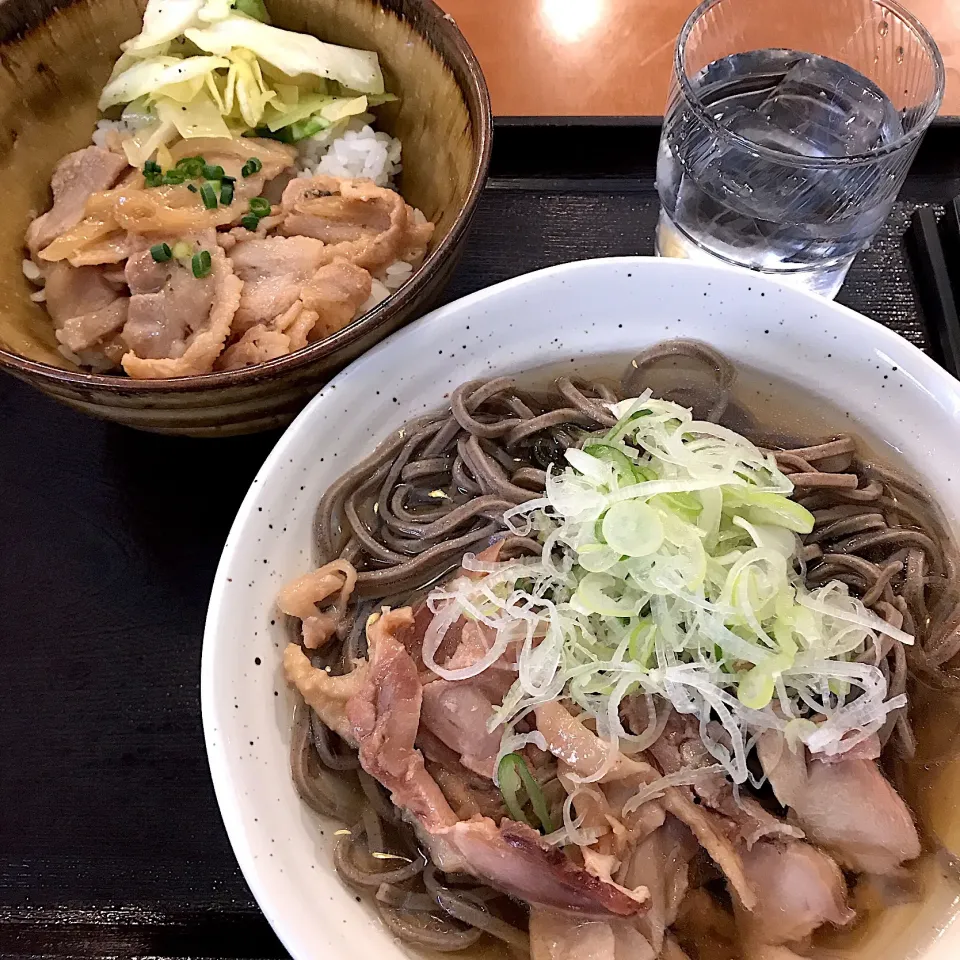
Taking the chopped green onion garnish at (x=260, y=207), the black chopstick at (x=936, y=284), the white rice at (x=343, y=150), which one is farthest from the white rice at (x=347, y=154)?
the black chopstick at (x=936, y=284)

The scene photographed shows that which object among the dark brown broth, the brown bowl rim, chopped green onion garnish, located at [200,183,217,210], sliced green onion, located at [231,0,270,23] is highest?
sliced green onion, located at [231,0,270,23]

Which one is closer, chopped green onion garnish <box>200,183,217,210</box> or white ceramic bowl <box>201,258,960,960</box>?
white ceramic bowl <box>201,258,960,960</box>

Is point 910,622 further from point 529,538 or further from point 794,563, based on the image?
point 529,538

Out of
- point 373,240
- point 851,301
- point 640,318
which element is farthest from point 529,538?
point 851,301

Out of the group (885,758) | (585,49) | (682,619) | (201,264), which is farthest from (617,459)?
(585,49)

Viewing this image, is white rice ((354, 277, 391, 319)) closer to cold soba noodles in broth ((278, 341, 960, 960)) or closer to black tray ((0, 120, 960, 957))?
black tray ((0, 120, 960, 957))

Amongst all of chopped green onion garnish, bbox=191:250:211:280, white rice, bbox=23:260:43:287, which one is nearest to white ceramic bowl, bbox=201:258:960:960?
chopped green onion garnish, bbox=191:250:211:280
